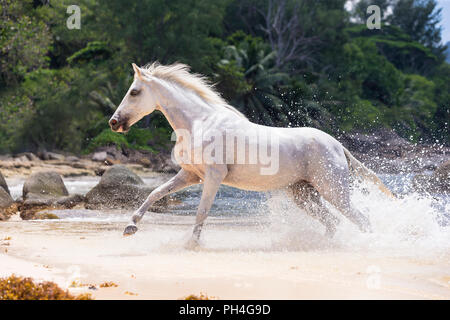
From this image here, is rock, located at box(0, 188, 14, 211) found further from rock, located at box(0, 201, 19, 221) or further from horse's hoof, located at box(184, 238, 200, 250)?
horse's hoof, located at box(184, 238, 200, 250)

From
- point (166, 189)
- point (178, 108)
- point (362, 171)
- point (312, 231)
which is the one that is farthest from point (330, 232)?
point (178, 108)

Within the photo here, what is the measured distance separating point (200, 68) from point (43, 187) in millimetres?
29339

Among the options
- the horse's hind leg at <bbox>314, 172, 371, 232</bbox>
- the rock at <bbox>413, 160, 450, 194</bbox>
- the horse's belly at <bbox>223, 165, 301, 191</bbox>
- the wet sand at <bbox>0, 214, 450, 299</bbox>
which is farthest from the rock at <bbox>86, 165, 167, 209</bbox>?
the rock at <bbox>413, 160, 450, 194</bbox>

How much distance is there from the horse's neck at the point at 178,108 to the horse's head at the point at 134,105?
161 millimetres

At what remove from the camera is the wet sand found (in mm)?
5184

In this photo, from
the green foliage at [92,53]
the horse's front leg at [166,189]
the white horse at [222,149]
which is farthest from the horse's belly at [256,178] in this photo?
the green foliage at [92,53]

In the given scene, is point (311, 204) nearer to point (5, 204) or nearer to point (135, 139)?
point (5, 204)

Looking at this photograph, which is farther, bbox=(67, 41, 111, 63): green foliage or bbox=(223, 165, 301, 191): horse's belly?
bbox=(67, 41, 111, 63): green foliage

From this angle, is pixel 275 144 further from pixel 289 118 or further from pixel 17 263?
pixel 289 118

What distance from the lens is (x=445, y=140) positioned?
49.2m

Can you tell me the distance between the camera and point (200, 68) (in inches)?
1705

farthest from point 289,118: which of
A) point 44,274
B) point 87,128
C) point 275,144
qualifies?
point 44,274

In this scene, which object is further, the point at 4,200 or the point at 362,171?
the point at 4,200

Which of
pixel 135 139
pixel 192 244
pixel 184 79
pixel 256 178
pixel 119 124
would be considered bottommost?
pixel 135 139
